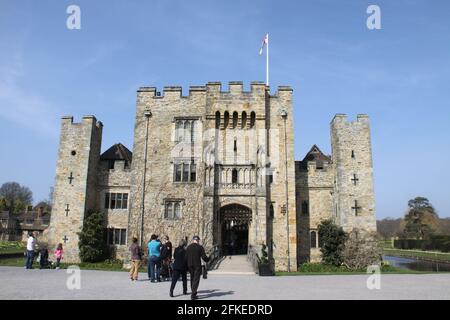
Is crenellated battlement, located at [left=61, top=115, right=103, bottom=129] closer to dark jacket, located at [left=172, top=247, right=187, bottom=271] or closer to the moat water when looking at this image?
dark jacket, located at [left=172, top=247, right=187, bottom=271]

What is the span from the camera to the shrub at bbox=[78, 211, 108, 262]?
91.8ft

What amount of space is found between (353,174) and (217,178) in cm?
1077

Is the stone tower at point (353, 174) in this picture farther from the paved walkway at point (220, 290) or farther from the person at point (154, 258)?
the person at point (154, 258)

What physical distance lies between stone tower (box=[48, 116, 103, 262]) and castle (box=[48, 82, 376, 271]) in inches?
3.2

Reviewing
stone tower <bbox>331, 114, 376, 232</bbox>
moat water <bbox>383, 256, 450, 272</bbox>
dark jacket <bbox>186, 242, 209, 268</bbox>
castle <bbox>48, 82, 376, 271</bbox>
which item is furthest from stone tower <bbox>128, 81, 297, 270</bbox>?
dark jacket <bbox>186, 242, 209, 268</bbox>

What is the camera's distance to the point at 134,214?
2867cm

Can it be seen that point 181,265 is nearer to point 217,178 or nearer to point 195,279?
point 195,279

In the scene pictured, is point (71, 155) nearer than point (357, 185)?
No

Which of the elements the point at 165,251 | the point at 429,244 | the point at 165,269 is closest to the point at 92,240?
the point at 165,269

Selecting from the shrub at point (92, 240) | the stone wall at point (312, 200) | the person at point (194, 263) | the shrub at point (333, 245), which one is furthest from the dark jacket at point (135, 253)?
the stone wall at point (312, 200)
